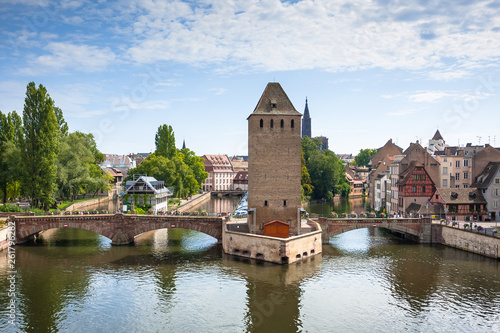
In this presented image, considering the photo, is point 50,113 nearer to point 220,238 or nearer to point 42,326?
point 220,238

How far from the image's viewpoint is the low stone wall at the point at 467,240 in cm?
4666

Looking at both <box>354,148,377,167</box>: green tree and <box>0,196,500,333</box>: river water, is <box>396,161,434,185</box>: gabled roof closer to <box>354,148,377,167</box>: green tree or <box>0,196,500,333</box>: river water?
<box>0,196,500,333</box>: river water

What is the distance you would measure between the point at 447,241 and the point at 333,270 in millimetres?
20433

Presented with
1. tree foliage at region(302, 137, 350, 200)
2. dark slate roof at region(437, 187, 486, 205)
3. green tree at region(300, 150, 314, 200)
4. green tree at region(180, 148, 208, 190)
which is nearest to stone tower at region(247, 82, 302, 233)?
dark slate roof at region(437, 187, 486, 205)

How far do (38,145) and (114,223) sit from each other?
1874 centimetres

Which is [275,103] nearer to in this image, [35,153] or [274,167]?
[274,167]

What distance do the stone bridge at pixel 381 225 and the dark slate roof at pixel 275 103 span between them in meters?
→ 14.9

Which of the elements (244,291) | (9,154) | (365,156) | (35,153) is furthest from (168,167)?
(365,156)

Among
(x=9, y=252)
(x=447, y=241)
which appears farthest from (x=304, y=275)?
(x=9, y=252)

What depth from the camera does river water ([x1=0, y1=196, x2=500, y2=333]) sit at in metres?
29.1

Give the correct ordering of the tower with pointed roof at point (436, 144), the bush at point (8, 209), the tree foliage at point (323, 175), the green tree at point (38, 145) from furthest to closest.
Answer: the tree foliage at point (323, 175), the tower with pointed roof at point (436, 144), the green tree at point (38, 145), the bush at point (8, 209)

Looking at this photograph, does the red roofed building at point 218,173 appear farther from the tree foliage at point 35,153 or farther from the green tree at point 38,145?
the green tree at point 38,145

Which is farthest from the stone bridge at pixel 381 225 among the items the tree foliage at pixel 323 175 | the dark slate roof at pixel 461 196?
the tree foliage at pixel 323 175

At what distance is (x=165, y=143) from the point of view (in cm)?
10856
